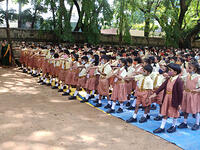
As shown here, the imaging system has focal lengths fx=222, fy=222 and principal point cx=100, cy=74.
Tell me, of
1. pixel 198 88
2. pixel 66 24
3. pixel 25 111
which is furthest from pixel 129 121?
pixel 66 24

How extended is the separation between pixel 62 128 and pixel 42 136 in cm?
53

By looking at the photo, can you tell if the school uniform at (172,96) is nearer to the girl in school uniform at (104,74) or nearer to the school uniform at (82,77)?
the girl in school uniform at (104,74)

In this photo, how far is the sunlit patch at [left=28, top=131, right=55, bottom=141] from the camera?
4.01 metres

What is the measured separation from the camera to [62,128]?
456cm

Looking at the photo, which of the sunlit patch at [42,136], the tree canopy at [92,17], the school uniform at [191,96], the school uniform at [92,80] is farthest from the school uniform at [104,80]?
the tree canopy at [92,17]

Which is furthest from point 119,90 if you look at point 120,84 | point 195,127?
point 195,127

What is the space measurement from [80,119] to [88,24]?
11092 millimetres

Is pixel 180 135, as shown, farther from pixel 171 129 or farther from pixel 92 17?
pixel 92 17

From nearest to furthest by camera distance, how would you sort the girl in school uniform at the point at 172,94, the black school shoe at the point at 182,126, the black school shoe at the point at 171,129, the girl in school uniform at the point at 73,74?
the girl in school uniform at the point at 172,94 < the black school shoe at the point at 171,129 < the black school shoe at the point at 182,126 < the girl in school uniform at the point at 73,74

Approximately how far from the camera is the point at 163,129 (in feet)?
15.0

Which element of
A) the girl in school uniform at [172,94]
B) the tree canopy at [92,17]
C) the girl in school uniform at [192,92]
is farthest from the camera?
the tree canopy at [92,17]

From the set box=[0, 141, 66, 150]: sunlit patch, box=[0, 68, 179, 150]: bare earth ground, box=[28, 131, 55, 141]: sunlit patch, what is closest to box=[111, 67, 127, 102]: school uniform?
box=[0, 68, 179, 150]: bare earth ground

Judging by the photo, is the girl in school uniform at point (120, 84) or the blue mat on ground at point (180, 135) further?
the girl in school uniform at point (120, 84)

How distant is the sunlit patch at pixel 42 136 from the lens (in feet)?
13.2
